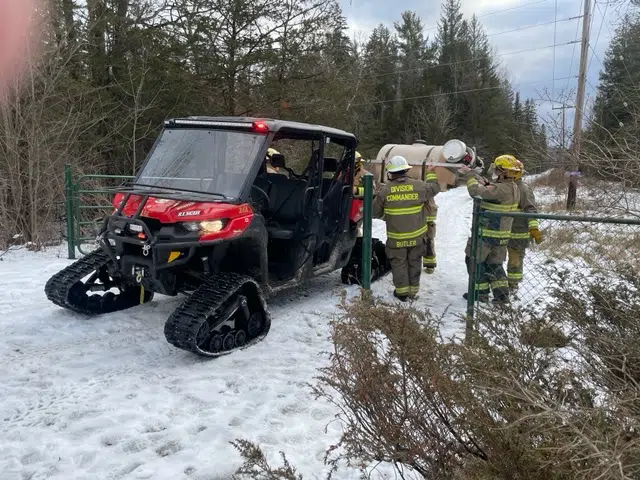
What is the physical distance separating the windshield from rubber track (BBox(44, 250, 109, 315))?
91cm

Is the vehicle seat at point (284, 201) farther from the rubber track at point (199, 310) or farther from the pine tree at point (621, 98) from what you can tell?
the pine tree at point (621, 98)

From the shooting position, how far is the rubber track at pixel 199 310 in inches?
174

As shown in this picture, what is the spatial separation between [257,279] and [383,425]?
3.16 meters

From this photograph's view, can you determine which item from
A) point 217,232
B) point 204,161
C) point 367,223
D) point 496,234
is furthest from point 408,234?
point 217,232

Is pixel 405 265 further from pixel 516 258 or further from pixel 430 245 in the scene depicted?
pixel 430 245

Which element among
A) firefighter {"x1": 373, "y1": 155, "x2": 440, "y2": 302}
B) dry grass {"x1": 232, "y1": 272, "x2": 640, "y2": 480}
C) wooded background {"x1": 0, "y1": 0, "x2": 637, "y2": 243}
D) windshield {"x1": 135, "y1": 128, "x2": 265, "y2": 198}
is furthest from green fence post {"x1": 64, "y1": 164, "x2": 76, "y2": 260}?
dry grass {"x1": 232, "y1": 272, "x2": 640, "y2": 480}

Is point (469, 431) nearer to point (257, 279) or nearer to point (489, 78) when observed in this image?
point (257, 279)

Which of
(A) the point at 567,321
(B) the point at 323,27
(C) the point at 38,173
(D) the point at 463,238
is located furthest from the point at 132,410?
(B) the point at 323,27

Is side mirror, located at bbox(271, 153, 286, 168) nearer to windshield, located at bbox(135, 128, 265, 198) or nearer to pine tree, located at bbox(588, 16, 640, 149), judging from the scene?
windshield, located at bbox(135, 128, 265, 198)

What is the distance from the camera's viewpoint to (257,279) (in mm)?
5359

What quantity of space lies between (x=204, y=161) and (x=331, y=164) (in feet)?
5.92

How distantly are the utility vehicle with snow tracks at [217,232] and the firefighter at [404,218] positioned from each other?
18.5 inches

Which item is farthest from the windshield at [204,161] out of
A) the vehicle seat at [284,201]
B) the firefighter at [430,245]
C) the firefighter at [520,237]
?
the firefighter at [430,245]

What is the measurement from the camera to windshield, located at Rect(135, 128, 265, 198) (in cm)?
524
